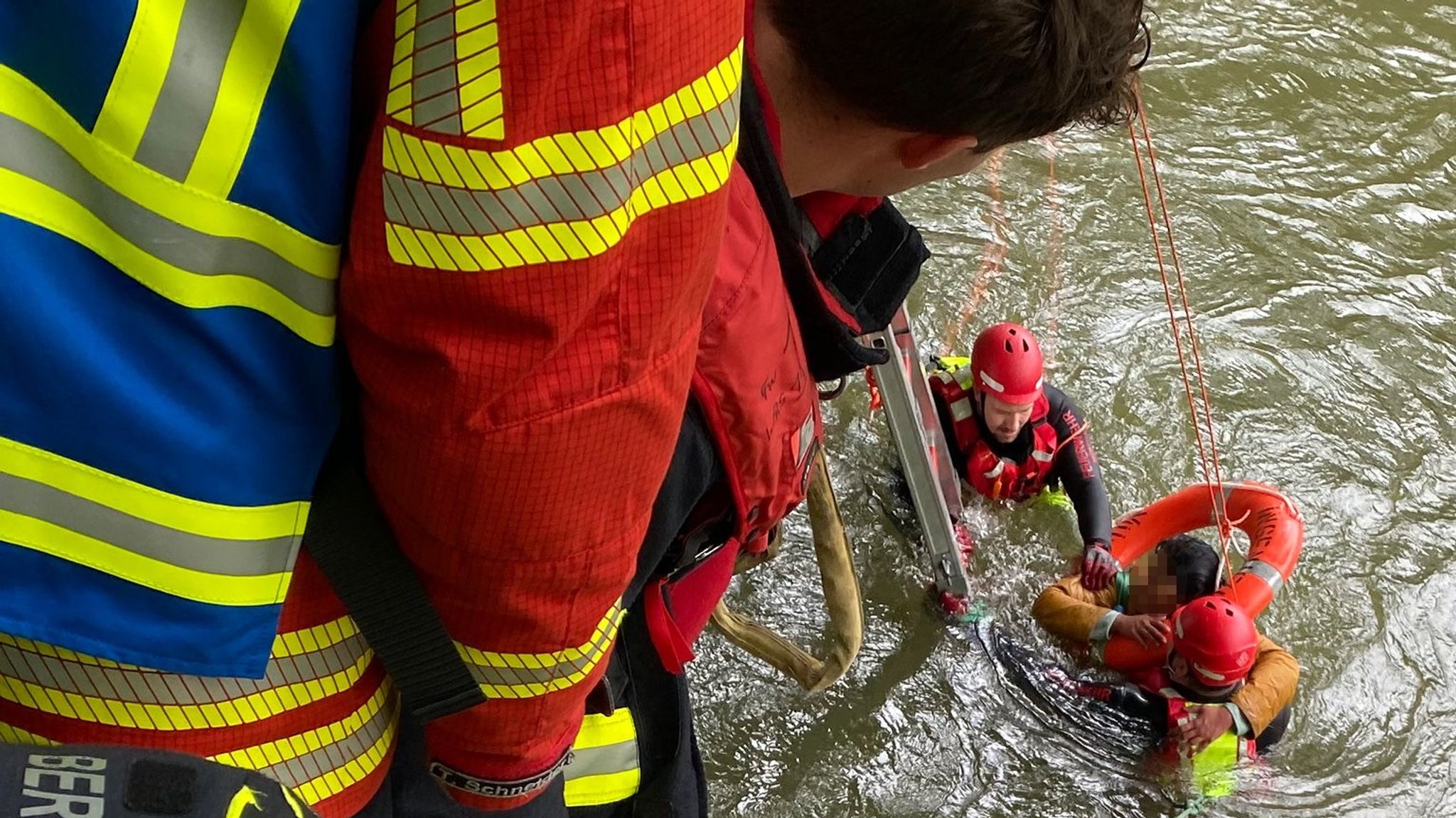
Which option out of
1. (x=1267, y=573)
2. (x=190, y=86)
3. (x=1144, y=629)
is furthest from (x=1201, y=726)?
(x=190, y=86)

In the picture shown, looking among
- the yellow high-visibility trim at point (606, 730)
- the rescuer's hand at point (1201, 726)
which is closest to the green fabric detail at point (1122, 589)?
the rescuer's hand at point (1201, 726)

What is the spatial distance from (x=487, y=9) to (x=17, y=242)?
24 centimetres

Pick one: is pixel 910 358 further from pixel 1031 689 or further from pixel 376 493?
pixel 376 493

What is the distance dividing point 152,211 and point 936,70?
715 millimetres

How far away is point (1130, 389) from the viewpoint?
11.1 ft

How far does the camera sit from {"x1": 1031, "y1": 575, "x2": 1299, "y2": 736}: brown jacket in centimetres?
261

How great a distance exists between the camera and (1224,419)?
11.1ft

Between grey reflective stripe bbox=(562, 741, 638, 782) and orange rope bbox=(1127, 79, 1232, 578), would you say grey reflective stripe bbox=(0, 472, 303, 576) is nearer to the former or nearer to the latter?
grey reflective stripe bbox=(562, 741, 638, 782)

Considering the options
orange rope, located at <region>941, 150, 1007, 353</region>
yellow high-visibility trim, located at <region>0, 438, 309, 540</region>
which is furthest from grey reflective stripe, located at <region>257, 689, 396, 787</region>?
orange rope, located at <region>941, 150, 1007, 353</region>

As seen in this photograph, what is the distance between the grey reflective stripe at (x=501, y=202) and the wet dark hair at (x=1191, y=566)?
98.2 inches

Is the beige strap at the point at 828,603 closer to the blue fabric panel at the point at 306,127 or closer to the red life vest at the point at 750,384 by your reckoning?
the red life vest at the point at 750,384

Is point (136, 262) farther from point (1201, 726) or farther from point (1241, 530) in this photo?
point (1241, 530)

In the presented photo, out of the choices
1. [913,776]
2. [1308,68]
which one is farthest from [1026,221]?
[913,776]

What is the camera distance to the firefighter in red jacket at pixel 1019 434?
9.48 ft
